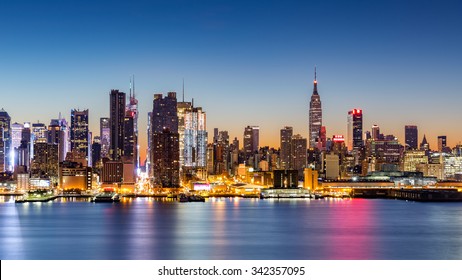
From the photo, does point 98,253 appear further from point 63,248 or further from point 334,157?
point 334,157

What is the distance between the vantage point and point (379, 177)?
588 feet

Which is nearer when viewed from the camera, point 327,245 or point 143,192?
point 327,245

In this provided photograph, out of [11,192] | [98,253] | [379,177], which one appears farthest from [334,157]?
[98,253]

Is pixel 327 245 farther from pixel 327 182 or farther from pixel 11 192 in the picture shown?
pixel 11 192

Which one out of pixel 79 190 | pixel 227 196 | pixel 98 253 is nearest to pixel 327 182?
pixel 227 196
